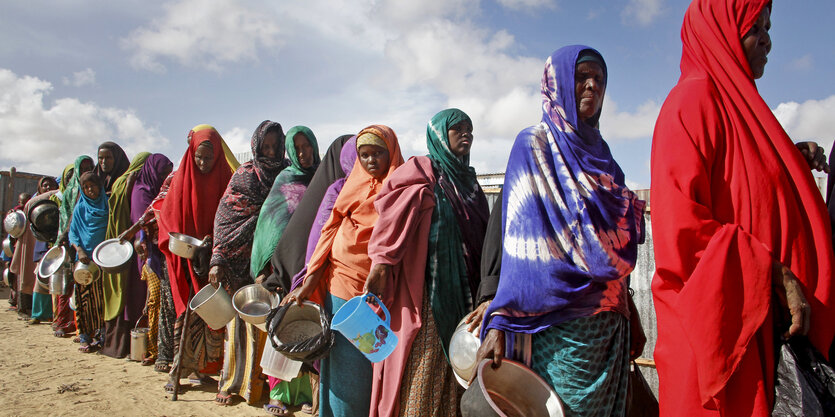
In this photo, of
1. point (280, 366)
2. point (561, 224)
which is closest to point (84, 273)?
point (280, 366)

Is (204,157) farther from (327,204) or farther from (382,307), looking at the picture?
(382,307)

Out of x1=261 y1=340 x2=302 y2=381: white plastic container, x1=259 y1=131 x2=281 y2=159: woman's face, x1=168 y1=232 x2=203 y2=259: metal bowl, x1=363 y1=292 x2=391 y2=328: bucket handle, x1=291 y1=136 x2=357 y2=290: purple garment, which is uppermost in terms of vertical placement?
x1=259 y1=131 x2=281 y2=159: woman's face

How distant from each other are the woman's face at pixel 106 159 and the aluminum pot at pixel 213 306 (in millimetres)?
3805

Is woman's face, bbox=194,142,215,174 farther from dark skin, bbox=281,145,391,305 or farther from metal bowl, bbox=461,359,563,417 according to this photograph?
metal bowl, bbox=461,359,563,417

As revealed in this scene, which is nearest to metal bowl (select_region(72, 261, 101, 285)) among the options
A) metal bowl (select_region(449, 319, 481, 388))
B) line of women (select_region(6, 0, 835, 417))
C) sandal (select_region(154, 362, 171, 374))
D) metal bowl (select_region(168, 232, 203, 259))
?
sandal (select_region(154, 362, 171, 374))

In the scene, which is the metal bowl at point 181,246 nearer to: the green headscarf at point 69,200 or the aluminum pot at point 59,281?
the aluminum pot at point 59,281

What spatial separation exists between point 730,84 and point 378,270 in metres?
1.77

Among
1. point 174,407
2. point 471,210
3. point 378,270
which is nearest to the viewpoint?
point 378,270

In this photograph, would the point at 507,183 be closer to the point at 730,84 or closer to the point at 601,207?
the point at 601,207

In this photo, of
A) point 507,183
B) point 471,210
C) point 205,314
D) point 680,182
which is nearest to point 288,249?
point 205,314

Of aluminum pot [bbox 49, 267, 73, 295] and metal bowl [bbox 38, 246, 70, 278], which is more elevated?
metal bowl [bbox 38, 246, 70, 278]

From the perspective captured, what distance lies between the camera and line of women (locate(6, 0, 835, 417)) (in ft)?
5.48

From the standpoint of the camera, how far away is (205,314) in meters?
4.02

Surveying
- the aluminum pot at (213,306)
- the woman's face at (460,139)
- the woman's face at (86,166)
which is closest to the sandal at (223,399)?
the aluminum pot at (213,306)
